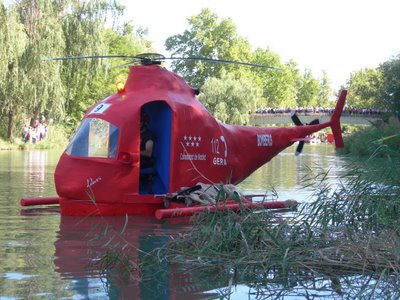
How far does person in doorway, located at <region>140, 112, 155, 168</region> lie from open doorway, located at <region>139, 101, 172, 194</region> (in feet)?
0.28

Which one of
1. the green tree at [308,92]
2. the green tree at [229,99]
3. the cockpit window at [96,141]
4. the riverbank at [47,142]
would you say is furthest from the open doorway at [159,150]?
the green tree at [308,92]

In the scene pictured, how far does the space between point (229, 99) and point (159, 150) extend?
53676mm

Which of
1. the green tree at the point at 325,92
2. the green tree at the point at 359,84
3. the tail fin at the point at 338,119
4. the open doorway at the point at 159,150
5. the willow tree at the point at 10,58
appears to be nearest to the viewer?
the open doorway at the point at 159,150

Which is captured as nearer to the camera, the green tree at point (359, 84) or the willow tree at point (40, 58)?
the willow tree at point (40, 58)

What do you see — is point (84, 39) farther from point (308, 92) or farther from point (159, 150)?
point (308, 92)

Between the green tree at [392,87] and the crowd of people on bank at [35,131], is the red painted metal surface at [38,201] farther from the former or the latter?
the green tree at [392,87]

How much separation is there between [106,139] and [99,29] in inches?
1157

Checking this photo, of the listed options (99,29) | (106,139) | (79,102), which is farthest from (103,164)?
(79,102)

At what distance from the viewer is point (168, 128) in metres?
10.8

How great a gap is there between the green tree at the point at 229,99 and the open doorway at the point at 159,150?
2018 inches

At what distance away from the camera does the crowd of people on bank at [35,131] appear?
39406 mm

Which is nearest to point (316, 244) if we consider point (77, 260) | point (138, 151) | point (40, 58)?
point (77, 260)

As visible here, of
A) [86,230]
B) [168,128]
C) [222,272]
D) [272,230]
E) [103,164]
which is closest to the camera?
[222,272]

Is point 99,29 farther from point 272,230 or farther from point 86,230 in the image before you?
point 272,230
